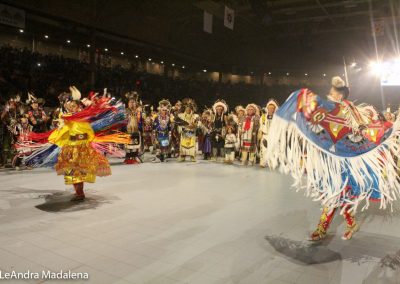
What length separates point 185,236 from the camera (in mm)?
3611

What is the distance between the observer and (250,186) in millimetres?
6152

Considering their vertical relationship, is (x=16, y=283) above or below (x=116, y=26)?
below

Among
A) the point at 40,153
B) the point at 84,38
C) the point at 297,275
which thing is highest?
the point at 84,38

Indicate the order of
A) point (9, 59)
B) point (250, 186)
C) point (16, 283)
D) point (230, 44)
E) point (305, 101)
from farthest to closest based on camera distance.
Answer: point (230, 44) → point (9, 59) → point (250, 186) → point (305, 101) → point (16, 283)

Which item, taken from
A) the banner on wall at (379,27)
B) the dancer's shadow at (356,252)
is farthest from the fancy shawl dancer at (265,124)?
the banner on wall at (379,27)

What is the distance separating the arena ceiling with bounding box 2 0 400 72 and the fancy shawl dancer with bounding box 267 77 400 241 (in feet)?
30.7

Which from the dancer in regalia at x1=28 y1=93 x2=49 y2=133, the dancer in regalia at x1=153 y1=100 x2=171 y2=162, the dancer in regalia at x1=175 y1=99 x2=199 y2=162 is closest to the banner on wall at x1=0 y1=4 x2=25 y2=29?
the dancer in regalia at x1=28 y1=93 x2=49 y2=133

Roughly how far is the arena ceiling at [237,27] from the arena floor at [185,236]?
8457 mm

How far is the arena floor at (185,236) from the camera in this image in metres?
2.85

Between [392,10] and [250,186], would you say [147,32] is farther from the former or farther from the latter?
[250,186]

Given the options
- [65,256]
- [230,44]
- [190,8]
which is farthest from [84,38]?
[65,256]

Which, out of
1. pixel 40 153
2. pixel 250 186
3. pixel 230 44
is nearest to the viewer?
pixel 40 153

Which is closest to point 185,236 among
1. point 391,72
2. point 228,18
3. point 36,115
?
point 36,115

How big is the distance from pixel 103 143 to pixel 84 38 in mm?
10225
